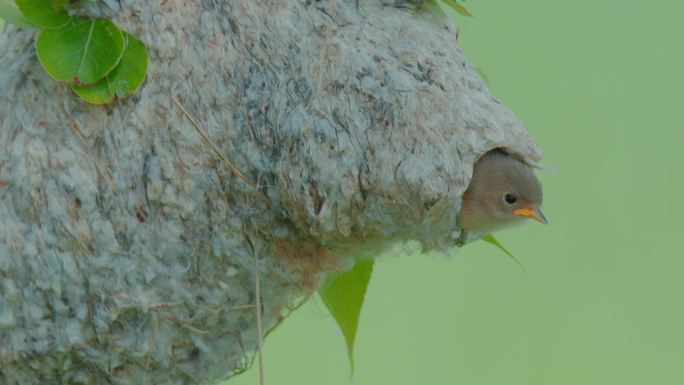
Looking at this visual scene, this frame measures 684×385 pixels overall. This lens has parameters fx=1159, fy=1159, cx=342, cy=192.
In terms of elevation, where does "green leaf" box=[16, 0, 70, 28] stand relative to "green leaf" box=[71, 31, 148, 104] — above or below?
above

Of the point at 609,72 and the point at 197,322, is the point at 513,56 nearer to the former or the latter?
the point at 609,72

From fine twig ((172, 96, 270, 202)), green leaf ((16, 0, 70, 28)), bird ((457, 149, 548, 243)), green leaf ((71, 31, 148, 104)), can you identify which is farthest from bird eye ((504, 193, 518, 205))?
green leaf ((16, 0, 70, 28))

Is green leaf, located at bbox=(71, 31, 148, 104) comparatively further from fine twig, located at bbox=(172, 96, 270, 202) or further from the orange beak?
the orange beak

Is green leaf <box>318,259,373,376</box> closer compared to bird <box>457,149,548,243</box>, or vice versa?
bird <box>457,149,548,243</box>

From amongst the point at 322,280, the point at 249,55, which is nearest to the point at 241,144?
the point at 249,55

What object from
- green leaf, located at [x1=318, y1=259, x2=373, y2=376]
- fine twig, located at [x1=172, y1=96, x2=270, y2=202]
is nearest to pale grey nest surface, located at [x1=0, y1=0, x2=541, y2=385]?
fine twig, located at [x1=172, y1=96, x2=270, y2=202]

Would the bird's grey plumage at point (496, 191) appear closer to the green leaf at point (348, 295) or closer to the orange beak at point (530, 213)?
the orange beak at point (530, 213)

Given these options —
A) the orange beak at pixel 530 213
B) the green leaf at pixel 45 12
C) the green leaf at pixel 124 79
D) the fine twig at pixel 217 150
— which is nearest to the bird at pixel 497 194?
the orange beak at pixel 530 213

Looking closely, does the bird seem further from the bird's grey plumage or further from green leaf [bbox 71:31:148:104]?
green leaf [bbox 71:31:148:104]
